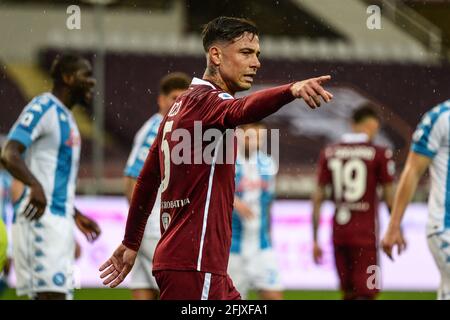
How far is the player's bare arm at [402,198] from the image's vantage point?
617 centimetres

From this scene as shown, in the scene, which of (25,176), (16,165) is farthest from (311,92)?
(16,165)

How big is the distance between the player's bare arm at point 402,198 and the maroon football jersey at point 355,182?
2.95m

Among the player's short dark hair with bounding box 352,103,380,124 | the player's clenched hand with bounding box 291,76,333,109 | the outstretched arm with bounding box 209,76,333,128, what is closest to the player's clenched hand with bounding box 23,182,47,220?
the outstretched arm with bounding box 209,76,333,128

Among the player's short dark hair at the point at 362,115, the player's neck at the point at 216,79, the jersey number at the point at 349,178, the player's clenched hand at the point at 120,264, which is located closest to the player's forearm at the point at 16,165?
the player's clenched hand at the point at 120,264

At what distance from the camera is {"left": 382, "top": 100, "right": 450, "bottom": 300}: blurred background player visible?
6125 millimetres

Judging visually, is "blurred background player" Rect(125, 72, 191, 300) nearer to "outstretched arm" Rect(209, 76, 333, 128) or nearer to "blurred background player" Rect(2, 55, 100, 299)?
"blurred background player" Rect(2, 55, 100, 299)

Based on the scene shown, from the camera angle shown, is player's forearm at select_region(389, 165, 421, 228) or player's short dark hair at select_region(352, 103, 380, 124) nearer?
player's forearm at select_region(389, 165, 421, 228)

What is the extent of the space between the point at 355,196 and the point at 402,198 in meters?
3.17

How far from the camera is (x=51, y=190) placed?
674 centimetres

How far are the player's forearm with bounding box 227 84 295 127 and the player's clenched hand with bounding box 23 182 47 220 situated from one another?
2455 mm

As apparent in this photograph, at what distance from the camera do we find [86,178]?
13836 mm
